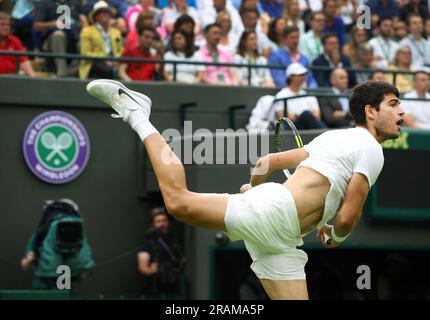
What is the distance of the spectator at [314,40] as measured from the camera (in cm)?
1655

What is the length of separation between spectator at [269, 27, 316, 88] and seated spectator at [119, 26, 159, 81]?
5.42ft

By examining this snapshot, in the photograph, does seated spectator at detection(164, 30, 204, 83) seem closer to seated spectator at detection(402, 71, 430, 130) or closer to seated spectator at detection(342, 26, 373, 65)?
seated spectator at detection(342, 26, 373, 65)

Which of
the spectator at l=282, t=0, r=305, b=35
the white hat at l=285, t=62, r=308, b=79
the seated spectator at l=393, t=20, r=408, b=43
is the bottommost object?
the white hat at l=285, t=62, r=308, b=79

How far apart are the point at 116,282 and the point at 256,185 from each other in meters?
6.74

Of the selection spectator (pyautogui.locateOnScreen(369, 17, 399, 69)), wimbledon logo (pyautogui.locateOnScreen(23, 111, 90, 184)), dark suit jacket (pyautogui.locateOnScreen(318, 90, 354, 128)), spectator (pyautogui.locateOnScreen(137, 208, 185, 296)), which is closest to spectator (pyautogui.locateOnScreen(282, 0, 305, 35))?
spectator (pyautogui.locateOnScreen(369, 17, 399, 69))

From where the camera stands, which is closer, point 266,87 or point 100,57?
point 100,57

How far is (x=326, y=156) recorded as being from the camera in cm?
795

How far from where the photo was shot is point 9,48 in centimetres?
1454

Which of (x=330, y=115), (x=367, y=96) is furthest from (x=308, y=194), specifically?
(x=330, y=115)

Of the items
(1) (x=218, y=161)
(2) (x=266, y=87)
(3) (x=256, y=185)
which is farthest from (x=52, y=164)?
(3) (x=256, y=185)

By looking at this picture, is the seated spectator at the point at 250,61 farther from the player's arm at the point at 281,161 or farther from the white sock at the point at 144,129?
the white sock at the point at 144,129

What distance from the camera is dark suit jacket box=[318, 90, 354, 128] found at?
14852 mm

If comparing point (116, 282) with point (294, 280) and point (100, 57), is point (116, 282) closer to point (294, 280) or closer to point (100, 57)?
point (100, 57)

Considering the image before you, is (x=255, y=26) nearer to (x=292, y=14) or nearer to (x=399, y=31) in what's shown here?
(x=292, y=14)
